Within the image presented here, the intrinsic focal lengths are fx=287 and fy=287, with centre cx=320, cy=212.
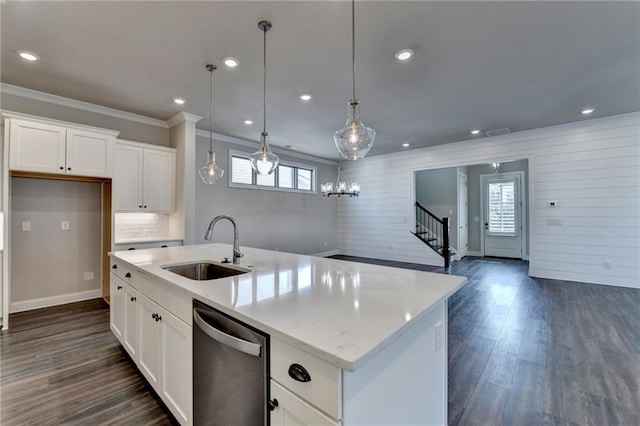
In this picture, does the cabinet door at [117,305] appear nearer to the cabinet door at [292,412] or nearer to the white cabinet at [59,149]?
the white cabinet at [59,149]

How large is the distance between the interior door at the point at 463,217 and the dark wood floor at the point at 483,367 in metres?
3.94

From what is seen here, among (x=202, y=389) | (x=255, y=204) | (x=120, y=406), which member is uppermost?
(x=255, y=204)

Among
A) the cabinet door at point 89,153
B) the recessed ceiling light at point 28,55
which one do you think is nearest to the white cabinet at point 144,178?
the cabinet door at point 89,153

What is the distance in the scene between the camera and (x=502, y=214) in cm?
802

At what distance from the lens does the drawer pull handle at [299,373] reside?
3.01 ft

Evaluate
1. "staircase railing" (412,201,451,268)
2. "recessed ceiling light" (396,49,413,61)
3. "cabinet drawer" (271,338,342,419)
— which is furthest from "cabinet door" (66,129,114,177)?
"staircase railing" (412,201,451,268)

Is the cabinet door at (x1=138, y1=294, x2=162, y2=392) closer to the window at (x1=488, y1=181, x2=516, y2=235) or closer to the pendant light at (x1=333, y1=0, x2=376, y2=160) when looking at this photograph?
the pendant light at (x1=333, y1=0, x2=376, y2=160)

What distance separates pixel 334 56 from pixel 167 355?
2.91 metres

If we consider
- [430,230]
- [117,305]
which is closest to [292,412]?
[117,305]

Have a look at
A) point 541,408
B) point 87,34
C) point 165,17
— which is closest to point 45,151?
point 87,34

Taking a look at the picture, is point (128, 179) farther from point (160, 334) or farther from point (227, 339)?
point (227, 339)

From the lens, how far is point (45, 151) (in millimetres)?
3430

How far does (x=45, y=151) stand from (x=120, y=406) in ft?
10.4

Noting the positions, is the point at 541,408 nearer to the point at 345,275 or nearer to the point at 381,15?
the point at 345,275
